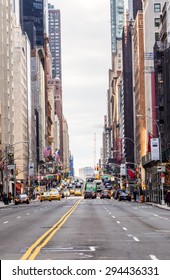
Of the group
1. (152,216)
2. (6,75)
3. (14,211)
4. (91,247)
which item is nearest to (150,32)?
(6,75)

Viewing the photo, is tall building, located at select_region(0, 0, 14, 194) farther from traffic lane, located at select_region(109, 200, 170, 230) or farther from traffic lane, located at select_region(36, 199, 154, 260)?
traffic lane, located at select_region(36, 199, 154, 260)

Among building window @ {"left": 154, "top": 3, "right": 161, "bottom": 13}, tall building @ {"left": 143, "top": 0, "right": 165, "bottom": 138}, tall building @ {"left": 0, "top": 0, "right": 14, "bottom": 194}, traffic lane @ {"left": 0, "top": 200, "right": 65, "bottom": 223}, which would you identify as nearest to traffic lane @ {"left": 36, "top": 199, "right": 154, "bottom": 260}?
traffic lane @ {"left": 0, "top": 200, "right": 65, "bottom": 223}

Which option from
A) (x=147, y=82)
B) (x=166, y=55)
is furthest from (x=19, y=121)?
(x=166, y=55)

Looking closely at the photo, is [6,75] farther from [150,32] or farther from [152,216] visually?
[152,216]

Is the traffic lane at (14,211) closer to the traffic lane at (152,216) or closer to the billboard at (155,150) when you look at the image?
the traffic lane at (152,216)

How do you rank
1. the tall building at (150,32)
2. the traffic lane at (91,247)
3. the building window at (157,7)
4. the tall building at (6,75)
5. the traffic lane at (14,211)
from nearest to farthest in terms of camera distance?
the traffic lane at (91,247) < the traffic lane at (14,211) < the tall building at (6,75) < the tall building at (150,32) < the building window at (157,7)

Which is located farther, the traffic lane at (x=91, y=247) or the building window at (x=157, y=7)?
the building window at (x=157, y=7)

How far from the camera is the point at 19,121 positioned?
19650cm

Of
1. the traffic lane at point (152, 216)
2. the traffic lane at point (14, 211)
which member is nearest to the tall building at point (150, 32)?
the traffic lane at point (14, 211)

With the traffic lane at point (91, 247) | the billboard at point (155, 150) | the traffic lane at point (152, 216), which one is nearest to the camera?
the traffic lane at point (91, 247)

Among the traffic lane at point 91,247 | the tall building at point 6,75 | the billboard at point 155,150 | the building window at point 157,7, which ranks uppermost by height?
the building window at point 157,7

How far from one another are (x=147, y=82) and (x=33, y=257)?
546ft
